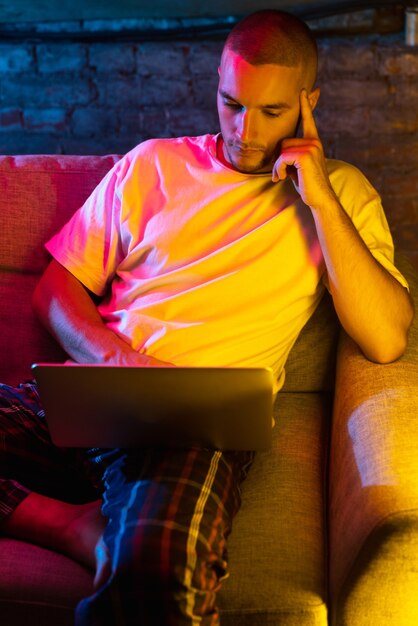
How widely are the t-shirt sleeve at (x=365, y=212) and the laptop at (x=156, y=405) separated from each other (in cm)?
46

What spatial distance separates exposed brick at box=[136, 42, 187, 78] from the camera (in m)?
2.86

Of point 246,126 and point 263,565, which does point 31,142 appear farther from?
point 263,565

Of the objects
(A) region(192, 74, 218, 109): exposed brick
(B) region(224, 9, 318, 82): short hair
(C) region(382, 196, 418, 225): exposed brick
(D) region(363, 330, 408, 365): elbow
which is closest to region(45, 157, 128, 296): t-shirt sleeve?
(B) region(224, 9, 318, 82): short hair

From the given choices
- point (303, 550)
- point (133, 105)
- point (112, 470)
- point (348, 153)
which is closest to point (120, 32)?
point (133, 105)

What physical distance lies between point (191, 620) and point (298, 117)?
1006 millimetres

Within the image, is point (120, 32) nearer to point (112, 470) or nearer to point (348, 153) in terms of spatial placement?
point (348, 153)

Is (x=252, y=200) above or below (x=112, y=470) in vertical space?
above

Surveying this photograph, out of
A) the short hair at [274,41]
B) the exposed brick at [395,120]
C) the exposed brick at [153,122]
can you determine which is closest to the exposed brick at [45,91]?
the exposed brick at [153,122]

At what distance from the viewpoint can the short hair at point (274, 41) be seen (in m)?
1.55

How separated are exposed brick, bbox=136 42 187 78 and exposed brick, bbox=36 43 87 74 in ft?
0.72

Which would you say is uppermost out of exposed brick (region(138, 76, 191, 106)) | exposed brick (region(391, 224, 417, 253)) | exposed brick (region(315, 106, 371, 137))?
exposed brick (region(138, 76, 191, 106))

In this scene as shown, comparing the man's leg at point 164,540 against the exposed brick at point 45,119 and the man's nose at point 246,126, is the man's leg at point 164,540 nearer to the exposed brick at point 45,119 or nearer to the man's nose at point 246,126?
the man's nose at point 246,126

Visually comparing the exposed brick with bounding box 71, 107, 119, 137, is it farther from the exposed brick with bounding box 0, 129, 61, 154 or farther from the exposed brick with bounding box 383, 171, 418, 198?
the exposed brick with bounding box 383, 171, 418, 198

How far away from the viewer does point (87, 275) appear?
5.66ft
